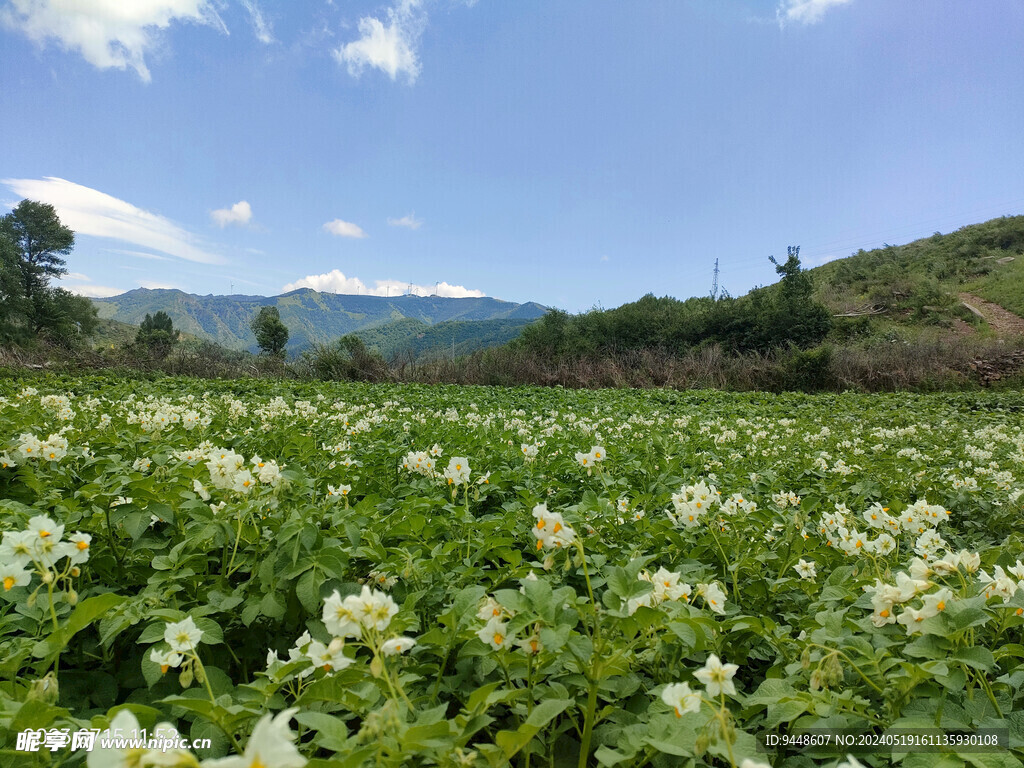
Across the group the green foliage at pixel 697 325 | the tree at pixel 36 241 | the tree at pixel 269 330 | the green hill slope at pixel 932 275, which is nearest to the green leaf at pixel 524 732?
the green foliage at pixel 697 325

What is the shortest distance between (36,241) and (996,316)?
2674 inches

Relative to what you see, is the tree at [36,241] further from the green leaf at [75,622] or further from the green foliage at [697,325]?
the green leaf at [75,622]

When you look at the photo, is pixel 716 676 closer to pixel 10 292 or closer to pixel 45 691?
pixel 45 691

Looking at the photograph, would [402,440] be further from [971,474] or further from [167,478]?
[971,474]

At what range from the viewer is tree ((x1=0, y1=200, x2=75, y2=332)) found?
132ft

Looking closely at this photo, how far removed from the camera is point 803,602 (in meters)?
1.82

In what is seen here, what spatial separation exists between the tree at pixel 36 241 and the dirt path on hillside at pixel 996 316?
208 ft

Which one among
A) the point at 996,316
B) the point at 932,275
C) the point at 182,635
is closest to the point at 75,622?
the point at 182,635

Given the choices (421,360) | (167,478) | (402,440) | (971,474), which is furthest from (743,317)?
(167,478)

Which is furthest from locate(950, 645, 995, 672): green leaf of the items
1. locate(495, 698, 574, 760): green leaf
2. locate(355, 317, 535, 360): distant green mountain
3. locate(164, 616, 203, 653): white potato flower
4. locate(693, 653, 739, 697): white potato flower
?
locate(355, 317, 535, 360): distant green mountain

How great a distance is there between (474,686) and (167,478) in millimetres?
1581

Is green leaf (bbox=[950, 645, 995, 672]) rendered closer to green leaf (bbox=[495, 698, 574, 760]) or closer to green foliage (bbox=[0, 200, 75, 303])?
green leaf (bbox=[495, 698, 574, 760])

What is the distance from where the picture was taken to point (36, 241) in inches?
1629

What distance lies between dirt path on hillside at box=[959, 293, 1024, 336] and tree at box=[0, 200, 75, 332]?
63.4 m
